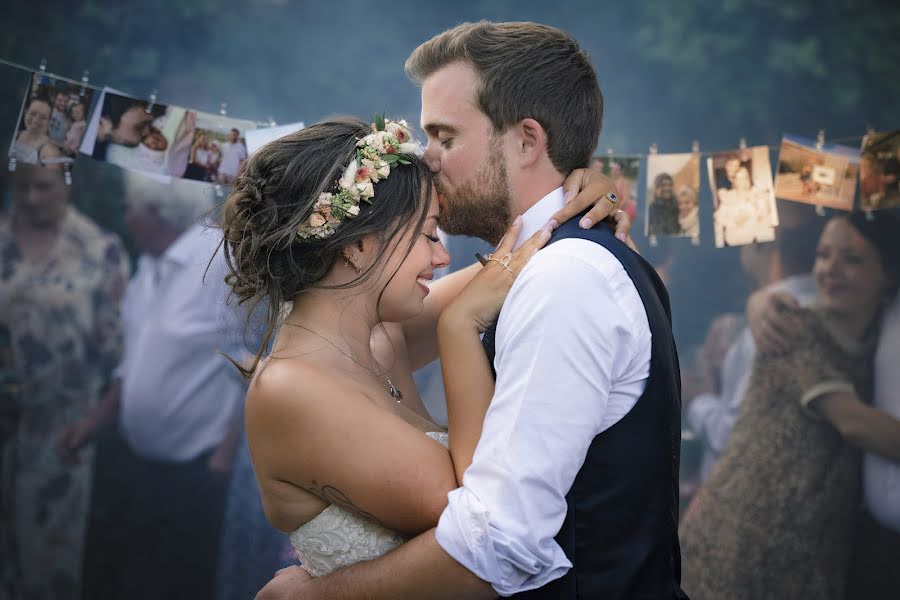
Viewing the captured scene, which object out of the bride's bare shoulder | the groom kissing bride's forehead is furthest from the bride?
the groom kissing bride's forehead

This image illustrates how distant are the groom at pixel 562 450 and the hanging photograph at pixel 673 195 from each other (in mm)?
2508

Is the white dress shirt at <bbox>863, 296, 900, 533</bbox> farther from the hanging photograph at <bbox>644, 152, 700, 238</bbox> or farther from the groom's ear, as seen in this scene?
the groom's ear

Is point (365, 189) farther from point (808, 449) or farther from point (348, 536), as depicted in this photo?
point (808, 449)

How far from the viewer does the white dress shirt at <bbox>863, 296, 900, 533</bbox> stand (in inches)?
169

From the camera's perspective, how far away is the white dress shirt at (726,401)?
4676mm

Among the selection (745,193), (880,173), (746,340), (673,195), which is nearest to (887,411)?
(746,340)

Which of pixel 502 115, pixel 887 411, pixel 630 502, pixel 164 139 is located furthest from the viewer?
pixel 887 411

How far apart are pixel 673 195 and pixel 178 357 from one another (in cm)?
289

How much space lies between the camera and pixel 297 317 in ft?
6.61

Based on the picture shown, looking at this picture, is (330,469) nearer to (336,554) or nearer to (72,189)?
(336,554)

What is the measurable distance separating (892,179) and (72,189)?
171 inches

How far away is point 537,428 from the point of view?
157 centimetres

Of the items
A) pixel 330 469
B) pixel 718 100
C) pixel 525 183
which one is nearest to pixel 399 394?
pixel 330 469

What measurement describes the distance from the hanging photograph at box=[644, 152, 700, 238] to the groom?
8.23ft
